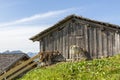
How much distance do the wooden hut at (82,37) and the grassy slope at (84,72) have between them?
3487 millimetres

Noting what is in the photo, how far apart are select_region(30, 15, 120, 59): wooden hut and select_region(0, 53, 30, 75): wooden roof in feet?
47.7

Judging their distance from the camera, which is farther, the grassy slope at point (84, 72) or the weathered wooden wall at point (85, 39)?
the weathered wooden wall at point (85, 39)

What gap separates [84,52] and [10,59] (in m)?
20.8

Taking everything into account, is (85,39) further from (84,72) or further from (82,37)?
(84,72)

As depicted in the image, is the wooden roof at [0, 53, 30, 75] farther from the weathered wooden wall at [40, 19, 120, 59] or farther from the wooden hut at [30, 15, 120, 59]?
the weathered wooden wall at [40, 19, 120, 59]

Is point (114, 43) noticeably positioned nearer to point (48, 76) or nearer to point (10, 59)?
point (48, 76)

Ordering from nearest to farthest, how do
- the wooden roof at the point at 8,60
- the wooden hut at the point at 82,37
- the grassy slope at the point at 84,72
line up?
the grassy slope at the point at 84,72 < the wooden hut at the point at 82,37 < the wooden roof at the point at 8,60

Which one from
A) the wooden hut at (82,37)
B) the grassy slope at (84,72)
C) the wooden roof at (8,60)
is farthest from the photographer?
the wooden roof at (8,60)

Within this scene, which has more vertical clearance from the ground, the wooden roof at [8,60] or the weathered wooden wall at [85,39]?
the weathered wooden wall at [85,39]

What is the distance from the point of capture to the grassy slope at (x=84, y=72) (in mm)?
23125

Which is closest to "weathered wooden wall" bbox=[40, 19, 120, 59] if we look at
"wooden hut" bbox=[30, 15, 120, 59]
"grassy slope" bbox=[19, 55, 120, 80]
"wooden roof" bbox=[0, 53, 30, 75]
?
"wooden hut" bbox=[30, 15, 120, 59]

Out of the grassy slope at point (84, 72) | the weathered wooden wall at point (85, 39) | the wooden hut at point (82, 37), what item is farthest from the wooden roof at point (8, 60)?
the grassy slope at point (84, 72)

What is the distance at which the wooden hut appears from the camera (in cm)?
3081

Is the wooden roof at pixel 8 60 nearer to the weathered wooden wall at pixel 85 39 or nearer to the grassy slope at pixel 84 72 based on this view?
the weathered wooden wall at pixel 85 39
